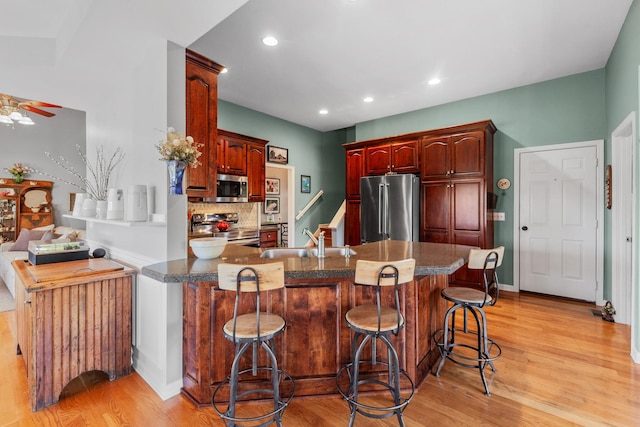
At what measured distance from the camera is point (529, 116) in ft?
14.0

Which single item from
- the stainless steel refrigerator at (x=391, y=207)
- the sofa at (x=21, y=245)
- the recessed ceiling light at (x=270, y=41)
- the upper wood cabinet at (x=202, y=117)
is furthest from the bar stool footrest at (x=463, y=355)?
the sofa at (x=21, y=245)

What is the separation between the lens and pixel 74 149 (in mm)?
6473

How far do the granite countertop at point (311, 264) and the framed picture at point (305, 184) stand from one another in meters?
3.87

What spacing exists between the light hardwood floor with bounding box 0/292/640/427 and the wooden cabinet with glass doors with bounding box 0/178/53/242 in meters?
4.28

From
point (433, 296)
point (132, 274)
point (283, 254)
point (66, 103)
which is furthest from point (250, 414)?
point (66, 103)

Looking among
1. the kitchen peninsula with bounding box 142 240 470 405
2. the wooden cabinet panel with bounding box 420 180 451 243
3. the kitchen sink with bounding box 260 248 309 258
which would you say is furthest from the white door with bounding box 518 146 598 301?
the kitchen sink with bounding box 260 248 309 258

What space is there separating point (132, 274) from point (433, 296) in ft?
7.73

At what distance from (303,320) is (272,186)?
426 centimetres

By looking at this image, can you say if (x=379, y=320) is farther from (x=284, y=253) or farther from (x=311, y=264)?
(x=284, y=253)

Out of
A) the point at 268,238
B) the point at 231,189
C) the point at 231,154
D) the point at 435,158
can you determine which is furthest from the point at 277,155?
the point at 435,158

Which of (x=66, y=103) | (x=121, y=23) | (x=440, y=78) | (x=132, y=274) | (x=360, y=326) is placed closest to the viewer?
(x=360, y=326)

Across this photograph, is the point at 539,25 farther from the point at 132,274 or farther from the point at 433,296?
the point at 132,274

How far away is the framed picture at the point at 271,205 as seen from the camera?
568cm

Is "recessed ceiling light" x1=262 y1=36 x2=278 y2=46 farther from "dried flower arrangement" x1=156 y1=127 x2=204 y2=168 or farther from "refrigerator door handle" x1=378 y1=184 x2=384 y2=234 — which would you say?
"refrigerator door handle" x1=378 y1=184 x2=384 y2=234
